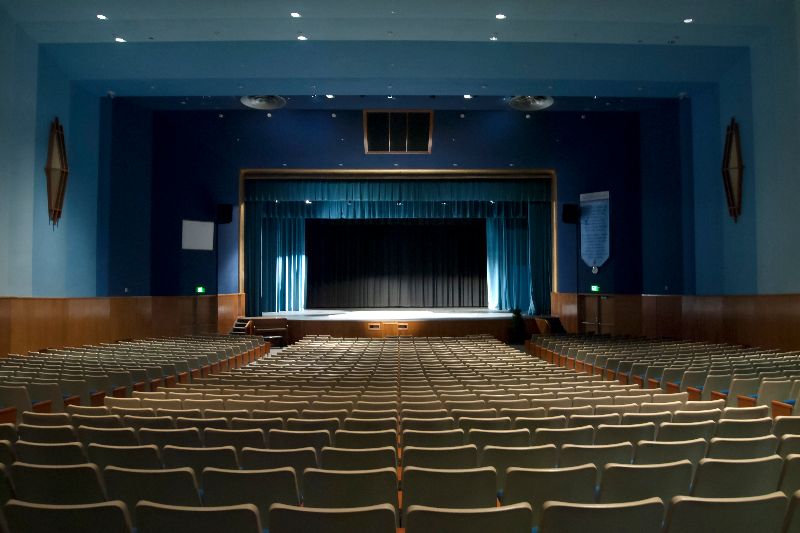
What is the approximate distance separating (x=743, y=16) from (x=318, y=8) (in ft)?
27.4

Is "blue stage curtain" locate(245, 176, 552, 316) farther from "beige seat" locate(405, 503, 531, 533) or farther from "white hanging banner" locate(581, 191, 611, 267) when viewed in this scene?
"beige seat" locate(405, 503, 531, 533)

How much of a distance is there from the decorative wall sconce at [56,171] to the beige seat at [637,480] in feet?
44.5

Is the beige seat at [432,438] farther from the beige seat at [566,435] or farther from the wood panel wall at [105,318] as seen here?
the wood panel wall at [105,318]

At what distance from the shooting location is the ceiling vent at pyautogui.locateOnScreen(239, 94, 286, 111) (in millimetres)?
17688

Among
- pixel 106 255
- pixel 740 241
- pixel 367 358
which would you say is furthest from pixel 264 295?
pixel 740 241

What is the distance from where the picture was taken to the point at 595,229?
18.7 m

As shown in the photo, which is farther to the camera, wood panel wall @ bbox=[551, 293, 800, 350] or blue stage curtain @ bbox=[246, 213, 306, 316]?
blue stage curtain @ bbox=[246, 213, 306, 316]

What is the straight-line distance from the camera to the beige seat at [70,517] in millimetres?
2180

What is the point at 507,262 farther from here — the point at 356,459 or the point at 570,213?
the point at 356,459

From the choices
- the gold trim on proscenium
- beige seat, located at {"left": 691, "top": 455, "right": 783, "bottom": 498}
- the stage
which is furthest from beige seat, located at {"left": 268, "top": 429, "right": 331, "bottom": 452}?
the gold trim on proscenium

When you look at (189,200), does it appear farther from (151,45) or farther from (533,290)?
(533,290)

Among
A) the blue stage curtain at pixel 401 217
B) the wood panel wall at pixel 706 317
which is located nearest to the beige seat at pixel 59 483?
the wood panel wall at pixel 706 317

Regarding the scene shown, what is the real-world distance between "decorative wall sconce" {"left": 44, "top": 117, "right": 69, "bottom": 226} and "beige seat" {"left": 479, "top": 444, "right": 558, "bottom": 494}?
1288 cm

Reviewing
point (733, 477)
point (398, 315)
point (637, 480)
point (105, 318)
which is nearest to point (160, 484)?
point (637, 480)
